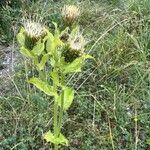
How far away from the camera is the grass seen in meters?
2.64

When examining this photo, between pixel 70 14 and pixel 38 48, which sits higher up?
pixel 70 14

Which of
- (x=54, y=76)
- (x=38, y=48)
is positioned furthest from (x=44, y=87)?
(x=38, y=48)

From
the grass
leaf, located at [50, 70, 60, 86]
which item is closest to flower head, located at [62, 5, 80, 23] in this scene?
leaf, located at [50, 70, 60, 86]

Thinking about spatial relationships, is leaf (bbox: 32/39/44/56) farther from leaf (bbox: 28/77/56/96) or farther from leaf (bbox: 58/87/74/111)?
leaf (bbox: 58/87/74/111)

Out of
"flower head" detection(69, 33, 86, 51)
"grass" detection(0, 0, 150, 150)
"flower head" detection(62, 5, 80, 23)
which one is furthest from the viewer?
"grass" detection(0, 0, 150, 150)

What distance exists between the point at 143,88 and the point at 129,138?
0.41 m

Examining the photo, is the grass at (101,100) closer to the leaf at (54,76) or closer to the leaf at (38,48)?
the leaf at (54,76)

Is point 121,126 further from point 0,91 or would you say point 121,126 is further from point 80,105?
point 0,91

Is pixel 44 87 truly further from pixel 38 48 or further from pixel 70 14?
pixel 70 14

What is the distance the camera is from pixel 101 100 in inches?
114

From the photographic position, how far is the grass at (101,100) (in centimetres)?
264

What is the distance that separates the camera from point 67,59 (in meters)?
2.13

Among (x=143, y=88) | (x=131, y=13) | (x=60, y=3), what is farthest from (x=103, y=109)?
(x=60, y=3)

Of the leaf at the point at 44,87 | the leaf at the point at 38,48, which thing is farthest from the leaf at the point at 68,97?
the leaf at the point at 38,48
